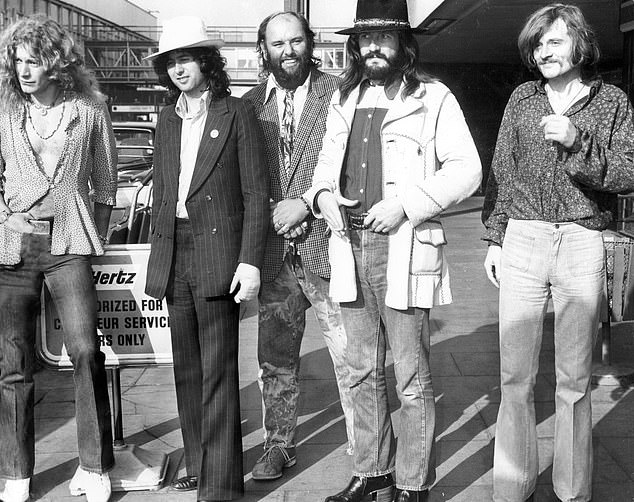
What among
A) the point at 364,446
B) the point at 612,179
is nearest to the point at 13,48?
the point at 364,446

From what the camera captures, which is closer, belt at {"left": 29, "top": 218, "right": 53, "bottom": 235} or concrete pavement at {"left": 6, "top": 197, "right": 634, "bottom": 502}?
belt at {"left": 29, "top": 218, "right": 53, "bottom": 235}

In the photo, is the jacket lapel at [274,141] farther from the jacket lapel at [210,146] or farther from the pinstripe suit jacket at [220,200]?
the jacket lapel at [210,146]

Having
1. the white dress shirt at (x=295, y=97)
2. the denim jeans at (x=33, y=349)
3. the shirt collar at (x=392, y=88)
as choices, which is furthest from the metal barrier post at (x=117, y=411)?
the shirt collar at (x=392, y=88)

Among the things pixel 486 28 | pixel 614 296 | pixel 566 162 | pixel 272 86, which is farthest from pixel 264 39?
pixel 486 28

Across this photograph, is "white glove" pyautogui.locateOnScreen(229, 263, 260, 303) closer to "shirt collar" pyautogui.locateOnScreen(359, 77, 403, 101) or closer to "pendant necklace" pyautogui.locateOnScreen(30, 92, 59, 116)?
"shirt collar" pyautogui.locateOnScreen(359, 77, 403, 101)

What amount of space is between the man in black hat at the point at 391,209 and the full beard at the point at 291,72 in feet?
1.22

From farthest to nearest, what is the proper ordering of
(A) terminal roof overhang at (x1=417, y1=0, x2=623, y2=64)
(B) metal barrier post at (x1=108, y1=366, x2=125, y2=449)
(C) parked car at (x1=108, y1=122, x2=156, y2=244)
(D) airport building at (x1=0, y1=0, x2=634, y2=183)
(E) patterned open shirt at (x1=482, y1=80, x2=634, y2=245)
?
(A) terminal roof overhang at (x1=417, y1=0, x2=623, y2=64) → (D) airport building at (x1=0, y1=0, x2=634, y2=183) → (C) parked car at (x1=108, y1=122, x2=156, y2=244) → (B) metal barrier post at (x1=108, y1=366, x2=125, y2=449) → (E) patterned open shirt at (x1=482, y1=80, x2=634, y2=245)

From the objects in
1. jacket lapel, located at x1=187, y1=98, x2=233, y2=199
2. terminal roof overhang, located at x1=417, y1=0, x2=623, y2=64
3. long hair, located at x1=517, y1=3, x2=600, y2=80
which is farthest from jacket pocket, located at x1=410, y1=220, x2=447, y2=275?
terminal roof overhang, located at x1=417, y1=0, x2=623, y2=64

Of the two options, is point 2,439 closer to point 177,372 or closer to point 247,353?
point 177,372

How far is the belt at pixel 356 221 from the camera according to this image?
140 inches

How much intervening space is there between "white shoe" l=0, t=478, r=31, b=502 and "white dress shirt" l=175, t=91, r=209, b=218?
1367 mm

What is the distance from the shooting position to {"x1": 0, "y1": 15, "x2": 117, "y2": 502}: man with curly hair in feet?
12.4

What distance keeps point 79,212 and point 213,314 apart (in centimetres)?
72

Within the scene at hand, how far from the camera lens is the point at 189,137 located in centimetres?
382
